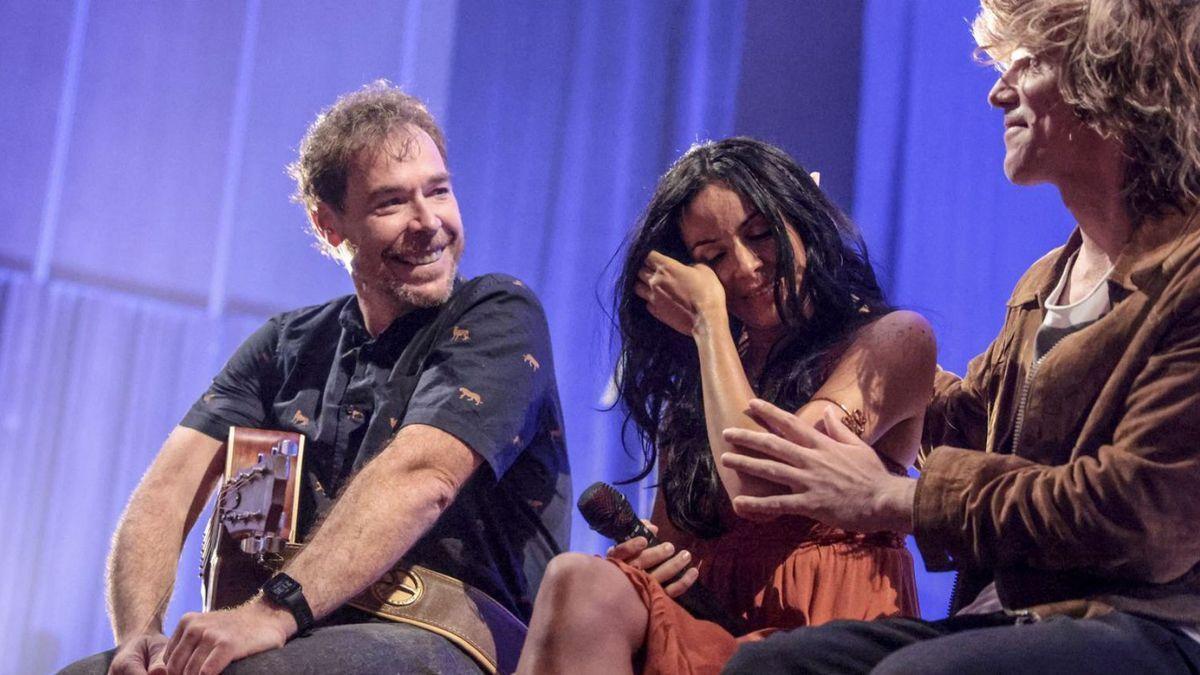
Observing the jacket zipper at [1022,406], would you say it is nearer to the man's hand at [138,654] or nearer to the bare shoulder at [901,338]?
the bare shoulder at [901,338]

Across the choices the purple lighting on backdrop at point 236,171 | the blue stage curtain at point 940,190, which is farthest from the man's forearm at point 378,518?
the purple lighting on backdrop at point 236,171

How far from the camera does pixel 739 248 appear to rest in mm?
2053

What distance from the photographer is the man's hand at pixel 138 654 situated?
6.57 ft

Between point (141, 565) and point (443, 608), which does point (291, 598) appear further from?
point (141, 565)

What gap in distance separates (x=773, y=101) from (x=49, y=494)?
2.33 meters

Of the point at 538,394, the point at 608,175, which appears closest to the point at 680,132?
the point at 608,175

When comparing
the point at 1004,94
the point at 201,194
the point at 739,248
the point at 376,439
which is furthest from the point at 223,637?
the point at 201,194

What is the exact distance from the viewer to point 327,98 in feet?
12.6

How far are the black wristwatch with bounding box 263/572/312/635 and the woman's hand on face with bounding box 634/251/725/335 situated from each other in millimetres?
726

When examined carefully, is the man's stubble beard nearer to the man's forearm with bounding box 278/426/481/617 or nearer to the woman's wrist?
the man's forearm with bounding box 278/426/481/617

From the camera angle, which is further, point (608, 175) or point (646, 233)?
point (608, 175)

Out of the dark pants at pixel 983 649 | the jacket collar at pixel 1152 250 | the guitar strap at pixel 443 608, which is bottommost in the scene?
the guitar strap at pixel 443 608

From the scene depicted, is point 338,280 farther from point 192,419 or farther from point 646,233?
point 646,233

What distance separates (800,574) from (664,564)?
22cm
